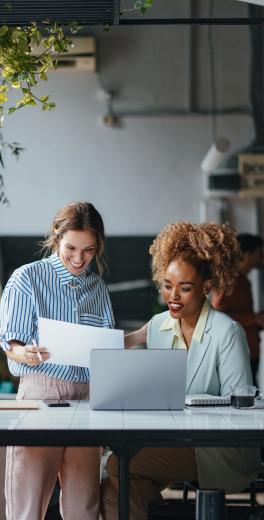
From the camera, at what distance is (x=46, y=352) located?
195 cm

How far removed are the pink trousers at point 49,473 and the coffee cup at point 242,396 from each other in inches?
23.7

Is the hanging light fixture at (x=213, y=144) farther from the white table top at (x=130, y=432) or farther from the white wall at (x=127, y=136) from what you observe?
the white table top at (x=130, y=432)

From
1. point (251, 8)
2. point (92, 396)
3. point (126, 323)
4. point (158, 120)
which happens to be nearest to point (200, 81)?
point (158, 120)

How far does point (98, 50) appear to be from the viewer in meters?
3.64

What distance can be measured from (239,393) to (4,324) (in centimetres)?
96

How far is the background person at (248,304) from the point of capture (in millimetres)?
3592

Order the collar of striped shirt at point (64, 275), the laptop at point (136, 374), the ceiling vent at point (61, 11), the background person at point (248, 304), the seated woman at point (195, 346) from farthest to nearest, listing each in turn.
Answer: the background person at point (248, 304), the collar of striped shirt at point (64, 275), the ceiling vent at point (61, 11), the seated woman at point (195, 346), the laptop at point (136, 374)

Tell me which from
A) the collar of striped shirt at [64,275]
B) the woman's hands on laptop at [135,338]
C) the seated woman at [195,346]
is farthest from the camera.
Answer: the woman's hands on laptop at [135,338]

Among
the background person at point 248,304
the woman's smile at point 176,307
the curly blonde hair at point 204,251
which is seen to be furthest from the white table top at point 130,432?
the background person at point 248,304

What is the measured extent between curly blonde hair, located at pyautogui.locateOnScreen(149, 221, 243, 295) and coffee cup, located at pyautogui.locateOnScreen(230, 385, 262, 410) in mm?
586

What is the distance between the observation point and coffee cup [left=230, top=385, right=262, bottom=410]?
191 centimetres

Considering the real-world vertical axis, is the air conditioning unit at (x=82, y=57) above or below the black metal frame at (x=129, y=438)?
above

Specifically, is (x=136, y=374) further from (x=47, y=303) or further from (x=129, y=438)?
(x=47, y=303)

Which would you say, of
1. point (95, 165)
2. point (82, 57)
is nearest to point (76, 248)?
point (95, 165)
